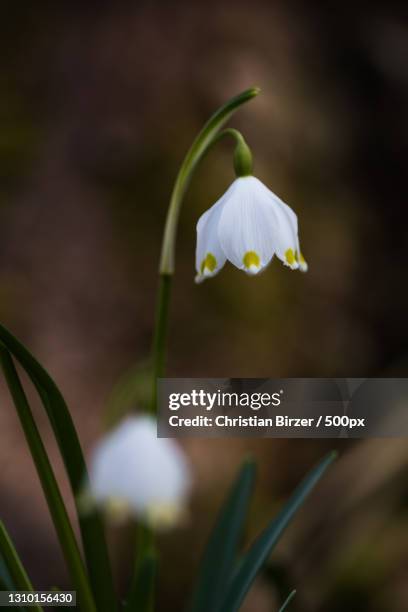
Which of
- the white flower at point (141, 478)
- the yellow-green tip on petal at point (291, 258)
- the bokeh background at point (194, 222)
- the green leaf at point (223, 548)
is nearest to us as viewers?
the white flower at point (141, 478)

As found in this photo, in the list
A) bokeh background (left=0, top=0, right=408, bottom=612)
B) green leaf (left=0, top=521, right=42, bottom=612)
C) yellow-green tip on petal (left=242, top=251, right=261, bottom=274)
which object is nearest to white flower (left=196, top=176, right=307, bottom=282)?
yellow-green tip on petal (left=242, top=251, right=261, bottom=274)

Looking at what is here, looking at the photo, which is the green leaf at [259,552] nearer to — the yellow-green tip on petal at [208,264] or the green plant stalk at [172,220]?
the green plant stalk at [172,220]

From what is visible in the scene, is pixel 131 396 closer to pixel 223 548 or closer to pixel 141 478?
pixel 141 478

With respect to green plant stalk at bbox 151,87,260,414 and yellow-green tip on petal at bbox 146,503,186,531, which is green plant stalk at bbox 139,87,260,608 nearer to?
green plant stalk at bbox 151,87,260,414

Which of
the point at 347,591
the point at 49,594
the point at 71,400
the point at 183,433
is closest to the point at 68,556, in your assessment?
the point at 49,594

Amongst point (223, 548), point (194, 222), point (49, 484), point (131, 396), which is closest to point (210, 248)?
point (131, 396)

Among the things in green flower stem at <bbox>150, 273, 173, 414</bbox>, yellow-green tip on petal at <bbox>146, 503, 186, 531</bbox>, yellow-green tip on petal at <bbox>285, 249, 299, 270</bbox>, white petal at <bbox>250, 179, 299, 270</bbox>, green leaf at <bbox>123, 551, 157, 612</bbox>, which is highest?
white petal at <bbox>250, 179, 299, 270</bbox>

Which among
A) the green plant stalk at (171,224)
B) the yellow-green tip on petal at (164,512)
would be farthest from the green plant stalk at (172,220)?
the yellow-green tip on petal at (164,512)

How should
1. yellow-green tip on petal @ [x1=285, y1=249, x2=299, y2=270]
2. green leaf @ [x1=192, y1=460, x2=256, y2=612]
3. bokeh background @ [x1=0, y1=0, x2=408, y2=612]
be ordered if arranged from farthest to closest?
bokeh background @ [x1=0, y1=0, x2=408, y2=612] → green leaf @ [x1=192, y1=460, x2=256, y2=612] → yellow-green tip on petal @ [x1=285, y1=249, x2=299, y2=270]
